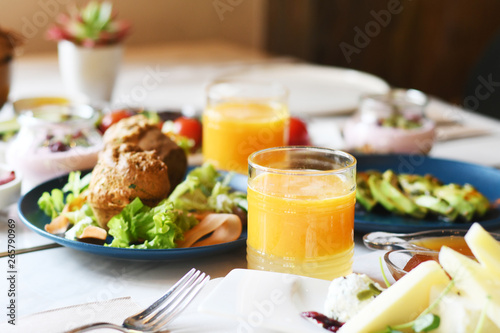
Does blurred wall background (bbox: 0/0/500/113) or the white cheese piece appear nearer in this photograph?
the white cheese piece

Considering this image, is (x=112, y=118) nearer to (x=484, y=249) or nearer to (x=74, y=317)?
(x=74, y=317)

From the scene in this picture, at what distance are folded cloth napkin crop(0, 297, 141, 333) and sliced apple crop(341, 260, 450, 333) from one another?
37 centimetres

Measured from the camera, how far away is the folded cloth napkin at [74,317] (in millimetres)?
908

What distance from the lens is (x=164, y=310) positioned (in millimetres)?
912

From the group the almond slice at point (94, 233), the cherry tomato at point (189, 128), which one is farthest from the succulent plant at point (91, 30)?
the almond slice at point (94, 233)

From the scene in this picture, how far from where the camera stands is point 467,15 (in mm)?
4719

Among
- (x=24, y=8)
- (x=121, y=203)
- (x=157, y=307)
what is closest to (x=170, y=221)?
(x=121, y=203)

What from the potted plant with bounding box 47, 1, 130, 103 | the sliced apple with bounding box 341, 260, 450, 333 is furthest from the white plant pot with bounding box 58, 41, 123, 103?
the sliced apple with bounding box 341, 260, 450, 333

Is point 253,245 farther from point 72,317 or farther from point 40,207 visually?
point 40,207

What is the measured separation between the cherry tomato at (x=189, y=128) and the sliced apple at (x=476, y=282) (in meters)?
1.28

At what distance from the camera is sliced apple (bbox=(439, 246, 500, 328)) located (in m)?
0.77

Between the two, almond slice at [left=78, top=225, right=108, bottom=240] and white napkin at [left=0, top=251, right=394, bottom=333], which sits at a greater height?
almond slice at [left=78, top=225, right=108, bottom=240]

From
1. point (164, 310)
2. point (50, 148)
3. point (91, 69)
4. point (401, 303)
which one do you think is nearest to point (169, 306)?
point (164, 310)

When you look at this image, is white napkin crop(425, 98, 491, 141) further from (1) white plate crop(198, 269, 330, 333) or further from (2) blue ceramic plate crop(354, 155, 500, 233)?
(1) white plate crop(198, 269, 330, 333)
